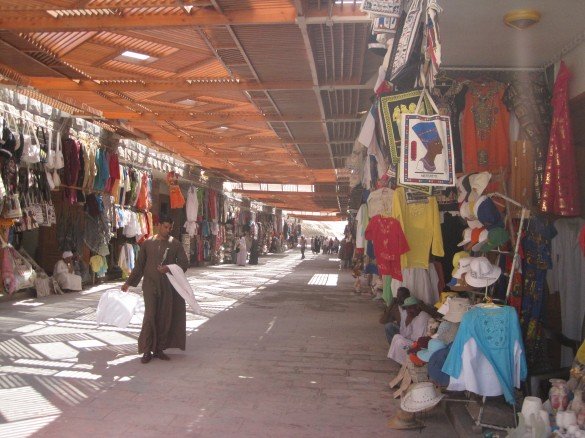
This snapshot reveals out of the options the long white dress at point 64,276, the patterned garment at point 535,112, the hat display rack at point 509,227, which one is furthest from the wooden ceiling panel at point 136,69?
the hat display rack at point 509,227

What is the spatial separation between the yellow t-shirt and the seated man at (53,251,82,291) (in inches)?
307

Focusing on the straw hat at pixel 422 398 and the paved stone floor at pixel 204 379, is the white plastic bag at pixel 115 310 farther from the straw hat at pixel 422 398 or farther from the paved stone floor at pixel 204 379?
the straw hat at pixel 422 398

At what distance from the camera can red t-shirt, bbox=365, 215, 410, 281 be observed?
16.3 feet

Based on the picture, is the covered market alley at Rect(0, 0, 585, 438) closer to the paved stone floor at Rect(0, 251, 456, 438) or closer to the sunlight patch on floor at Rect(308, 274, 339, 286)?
the paved stone floor at Rect(0, 251, 456, 438)

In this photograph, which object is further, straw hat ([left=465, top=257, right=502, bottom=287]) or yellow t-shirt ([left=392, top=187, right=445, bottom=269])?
yellow t-shirt ([left=392, top=187, right=445, bottom=269])

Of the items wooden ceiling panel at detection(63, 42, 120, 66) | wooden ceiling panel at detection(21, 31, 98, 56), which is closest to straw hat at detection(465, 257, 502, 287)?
wooden ceiling panel at detection(21, 31, 98, 56)

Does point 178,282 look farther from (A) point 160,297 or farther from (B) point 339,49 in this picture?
(B) point 339,49

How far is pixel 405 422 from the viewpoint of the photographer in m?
4.03

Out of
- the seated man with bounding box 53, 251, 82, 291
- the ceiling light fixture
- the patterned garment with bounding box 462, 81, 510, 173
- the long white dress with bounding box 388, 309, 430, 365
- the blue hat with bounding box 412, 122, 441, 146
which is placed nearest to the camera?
the blue hat with bounding box 412, 122, 441, 146

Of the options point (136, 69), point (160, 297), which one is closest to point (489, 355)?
point (160, 297)

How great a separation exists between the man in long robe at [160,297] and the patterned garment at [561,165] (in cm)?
384

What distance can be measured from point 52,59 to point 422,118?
6.16 m

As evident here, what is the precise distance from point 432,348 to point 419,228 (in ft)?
4.12

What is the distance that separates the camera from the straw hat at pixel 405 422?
4.02m
